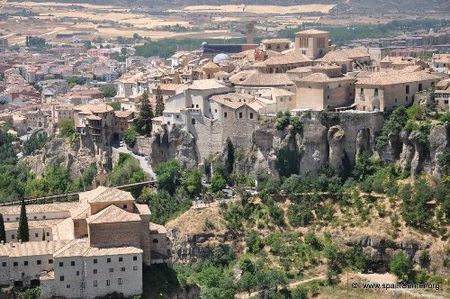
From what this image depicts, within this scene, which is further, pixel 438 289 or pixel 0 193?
pixel 0 193

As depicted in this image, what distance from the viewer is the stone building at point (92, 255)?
121ft

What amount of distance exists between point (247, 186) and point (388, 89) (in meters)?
8.33

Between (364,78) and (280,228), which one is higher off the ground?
(364,78)

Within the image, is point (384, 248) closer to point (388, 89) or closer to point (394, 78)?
point (388, 89)

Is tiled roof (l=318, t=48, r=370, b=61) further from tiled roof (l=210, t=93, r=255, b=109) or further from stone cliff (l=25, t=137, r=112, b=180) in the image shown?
stone cliff (l=25, t=137, r=112, b=180)

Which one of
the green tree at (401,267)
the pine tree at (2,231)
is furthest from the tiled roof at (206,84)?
the pine tree at (2,231)

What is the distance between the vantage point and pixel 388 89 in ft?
165

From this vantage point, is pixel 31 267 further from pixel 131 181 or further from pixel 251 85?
pixel 251 85

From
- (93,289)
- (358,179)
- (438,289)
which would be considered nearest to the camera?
(93,289)

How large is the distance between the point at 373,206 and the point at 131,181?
1304cm

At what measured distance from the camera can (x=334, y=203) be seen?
4838 centimetres

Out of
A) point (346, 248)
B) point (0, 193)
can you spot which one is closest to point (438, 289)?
point (346, 248)

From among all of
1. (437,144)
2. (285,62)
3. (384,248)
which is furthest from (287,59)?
(384,248)

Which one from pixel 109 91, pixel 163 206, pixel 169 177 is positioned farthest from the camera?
pixel 109 91
